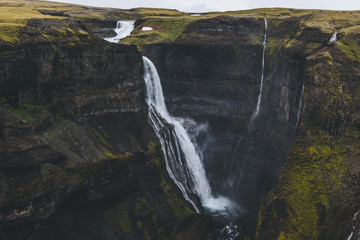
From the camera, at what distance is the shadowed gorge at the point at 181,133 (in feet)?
76.1

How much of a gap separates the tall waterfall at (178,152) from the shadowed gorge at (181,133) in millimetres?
185

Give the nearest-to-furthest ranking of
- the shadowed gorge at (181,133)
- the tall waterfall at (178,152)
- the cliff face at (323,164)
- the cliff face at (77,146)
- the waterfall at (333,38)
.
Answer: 1. the cliff face at (77,146)
2. the shadowed gorge at (181,133)
3. the cliff face at (323,164)
4. the waterfall at (333,38)
5. the tall waterfall at (178,152)

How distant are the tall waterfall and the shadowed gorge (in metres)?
0.18

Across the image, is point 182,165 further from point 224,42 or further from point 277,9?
point 277,9

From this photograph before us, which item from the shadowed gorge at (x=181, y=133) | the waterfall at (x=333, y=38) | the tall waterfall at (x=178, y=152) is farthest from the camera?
the tall waterfall at (x=178, y=152)

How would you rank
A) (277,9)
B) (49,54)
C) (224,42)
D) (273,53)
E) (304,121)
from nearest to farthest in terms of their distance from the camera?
(49,54)
(304,121)
(273,53)
(224,42)
(277,9)

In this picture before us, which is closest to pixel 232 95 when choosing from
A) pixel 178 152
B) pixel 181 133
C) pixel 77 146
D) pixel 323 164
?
pixel 181 133

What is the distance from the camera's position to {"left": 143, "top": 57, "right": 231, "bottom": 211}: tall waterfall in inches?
1298

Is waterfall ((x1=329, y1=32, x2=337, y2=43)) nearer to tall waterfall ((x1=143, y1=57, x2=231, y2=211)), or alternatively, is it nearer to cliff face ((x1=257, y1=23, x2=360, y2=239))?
cliff face ((x1=257, y1=23, x2=360, y2=239))

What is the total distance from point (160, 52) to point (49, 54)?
64.6 ft

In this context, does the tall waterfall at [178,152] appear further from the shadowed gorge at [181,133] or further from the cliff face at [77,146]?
the cliff face at [77,146]

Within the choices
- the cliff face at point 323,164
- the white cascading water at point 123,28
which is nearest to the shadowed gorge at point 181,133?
the cliff face at point 323,164

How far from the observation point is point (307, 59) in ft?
102

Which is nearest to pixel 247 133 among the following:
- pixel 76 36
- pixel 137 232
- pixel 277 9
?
pixel 137 232
